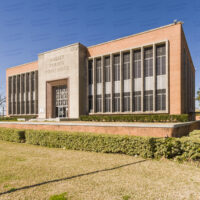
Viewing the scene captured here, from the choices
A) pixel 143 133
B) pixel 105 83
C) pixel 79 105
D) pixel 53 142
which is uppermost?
pixel 105 83

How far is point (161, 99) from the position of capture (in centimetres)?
1955

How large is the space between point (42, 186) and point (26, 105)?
105 ft

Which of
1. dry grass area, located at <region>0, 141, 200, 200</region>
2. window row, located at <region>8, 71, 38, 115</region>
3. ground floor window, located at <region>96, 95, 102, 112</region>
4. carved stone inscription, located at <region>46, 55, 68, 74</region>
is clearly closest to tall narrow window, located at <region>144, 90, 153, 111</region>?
ground floor window, located at <region>96, 95, 102, 112</region>

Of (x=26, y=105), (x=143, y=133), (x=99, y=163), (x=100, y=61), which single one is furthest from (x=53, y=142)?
(x=26, y=105)

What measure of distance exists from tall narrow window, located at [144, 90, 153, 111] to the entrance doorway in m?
14.0

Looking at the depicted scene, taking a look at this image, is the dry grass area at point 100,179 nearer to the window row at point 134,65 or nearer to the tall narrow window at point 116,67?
the window row at point 134,65

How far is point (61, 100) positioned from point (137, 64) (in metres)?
15.2

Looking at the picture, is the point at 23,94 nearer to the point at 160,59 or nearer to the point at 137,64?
the point at 137,64

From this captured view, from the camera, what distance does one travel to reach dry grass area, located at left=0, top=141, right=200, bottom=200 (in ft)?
13.6

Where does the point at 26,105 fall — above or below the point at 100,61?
below

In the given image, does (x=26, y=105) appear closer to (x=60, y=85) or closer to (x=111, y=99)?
(x=60, y=85)

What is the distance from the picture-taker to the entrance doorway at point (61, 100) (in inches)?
1083

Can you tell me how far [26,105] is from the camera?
33.2 metres

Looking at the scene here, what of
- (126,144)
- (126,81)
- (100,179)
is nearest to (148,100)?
(126,81)
